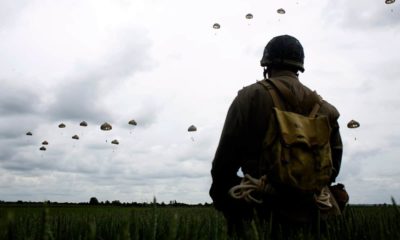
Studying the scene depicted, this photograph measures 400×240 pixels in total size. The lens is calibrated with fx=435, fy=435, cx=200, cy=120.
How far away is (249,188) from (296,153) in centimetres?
69

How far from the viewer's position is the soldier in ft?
16.5

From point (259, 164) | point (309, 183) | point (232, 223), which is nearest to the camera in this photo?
point (309, 183)

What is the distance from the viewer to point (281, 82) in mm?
5527

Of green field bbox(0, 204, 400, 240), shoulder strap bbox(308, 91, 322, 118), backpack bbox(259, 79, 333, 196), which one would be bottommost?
green field bbox(0, 204, 400, 240)

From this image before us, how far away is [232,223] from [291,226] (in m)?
0.80

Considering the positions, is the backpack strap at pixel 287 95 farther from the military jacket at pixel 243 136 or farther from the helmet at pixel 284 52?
the helmet at pixel 284 52

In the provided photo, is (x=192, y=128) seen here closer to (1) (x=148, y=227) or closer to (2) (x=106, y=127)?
(2) (x=106, y=127)

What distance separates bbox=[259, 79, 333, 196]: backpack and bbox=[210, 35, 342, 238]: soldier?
0.19 meters

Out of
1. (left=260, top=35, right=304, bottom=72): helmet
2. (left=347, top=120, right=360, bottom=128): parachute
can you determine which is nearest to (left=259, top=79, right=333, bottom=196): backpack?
(left=260, top=35, right=304, bottom=72): helmet

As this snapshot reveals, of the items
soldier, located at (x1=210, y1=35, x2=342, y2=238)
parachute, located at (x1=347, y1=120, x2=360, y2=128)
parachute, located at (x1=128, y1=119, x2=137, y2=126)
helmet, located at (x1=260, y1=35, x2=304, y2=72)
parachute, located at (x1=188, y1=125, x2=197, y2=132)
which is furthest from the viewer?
parachute, located at (x1=188, y1=125, x2=197, y2=132)

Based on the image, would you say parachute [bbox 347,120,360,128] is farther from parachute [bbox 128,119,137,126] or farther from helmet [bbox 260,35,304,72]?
helmet [bbox 260,35,304,72]

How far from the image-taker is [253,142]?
5359 mm

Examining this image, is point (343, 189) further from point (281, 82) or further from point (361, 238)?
point (281, 82)

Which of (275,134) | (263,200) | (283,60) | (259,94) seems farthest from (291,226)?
(283,60)
